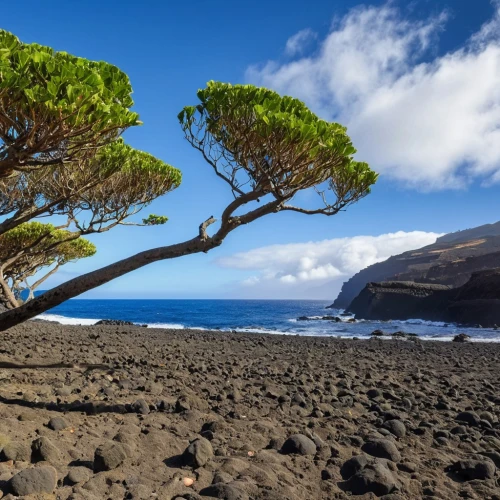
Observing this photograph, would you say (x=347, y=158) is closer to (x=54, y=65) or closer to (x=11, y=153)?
(x=54, y=65)

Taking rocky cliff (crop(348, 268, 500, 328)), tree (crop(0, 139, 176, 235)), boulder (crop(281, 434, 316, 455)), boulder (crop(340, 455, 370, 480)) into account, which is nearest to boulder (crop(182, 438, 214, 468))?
boulder (crop(281, 434, 316, 455))

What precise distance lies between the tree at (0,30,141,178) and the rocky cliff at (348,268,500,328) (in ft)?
167

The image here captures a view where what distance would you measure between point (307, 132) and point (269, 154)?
1.02 metres

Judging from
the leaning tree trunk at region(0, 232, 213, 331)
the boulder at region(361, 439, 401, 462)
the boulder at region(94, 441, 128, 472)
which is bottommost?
the boulder at region(361, 439, 401, 462)

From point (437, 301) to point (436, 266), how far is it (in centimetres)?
2426

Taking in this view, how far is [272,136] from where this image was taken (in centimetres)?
738

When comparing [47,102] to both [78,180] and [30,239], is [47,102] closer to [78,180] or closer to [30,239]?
[78,180]

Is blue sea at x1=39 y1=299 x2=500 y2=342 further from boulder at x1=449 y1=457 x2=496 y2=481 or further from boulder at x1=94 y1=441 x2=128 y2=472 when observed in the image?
boulder at x1=94 y1=441 x2=128 y2=472

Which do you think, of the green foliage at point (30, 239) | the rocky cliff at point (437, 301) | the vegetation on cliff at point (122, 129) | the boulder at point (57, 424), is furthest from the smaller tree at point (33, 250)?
the rocky cliff at point (437, 301)

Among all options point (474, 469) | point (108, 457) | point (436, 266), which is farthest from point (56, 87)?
point (436, 266)

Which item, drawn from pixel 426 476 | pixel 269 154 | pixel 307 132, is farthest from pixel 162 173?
pixel 426 476

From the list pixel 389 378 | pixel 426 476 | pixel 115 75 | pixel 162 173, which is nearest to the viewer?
pixel 426 476

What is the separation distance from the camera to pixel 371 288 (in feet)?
245

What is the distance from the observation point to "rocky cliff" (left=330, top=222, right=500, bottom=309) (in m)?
79.6
